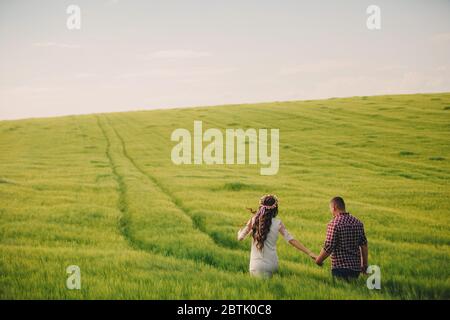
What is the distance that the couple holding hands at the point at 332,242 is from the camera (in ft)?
28.2

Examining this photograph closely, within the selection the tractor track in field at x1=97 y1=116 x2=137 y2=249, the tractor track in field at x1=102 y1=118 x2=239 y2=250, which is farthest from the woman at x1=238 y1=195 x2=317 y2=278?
the tractor track in field at x1=97 y1=116 x2=137 y2=249

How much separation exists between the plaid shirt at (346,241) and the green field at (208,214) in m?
0.47

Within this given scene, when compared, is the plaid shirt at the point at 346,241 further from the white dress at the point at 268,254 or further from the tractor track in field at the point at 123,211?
the tractor track in field at the point at 123,211

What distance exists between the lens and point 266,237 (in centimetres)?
875

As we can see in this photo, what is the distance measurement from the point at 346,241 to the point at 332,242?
0.27 meters

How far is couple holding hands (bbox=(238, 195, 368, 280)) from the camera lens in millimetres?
8594

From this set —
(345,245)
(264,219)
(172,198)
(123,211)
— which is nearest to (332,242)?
(345,245)

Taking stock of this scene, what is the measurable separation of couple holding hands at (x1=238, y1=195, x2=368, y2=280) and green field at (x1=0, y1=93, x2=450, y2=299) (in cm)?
31

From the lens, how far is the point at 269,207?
28.5 feet

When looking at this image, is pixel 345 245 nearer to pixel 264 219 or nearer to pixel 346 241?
pixel 346 241

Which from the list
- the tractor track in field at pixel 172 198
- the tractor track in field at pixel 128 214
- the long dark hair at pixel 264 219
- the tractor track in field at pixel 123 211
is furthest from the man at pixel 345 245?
the tractor track in field at pixel 123 211
